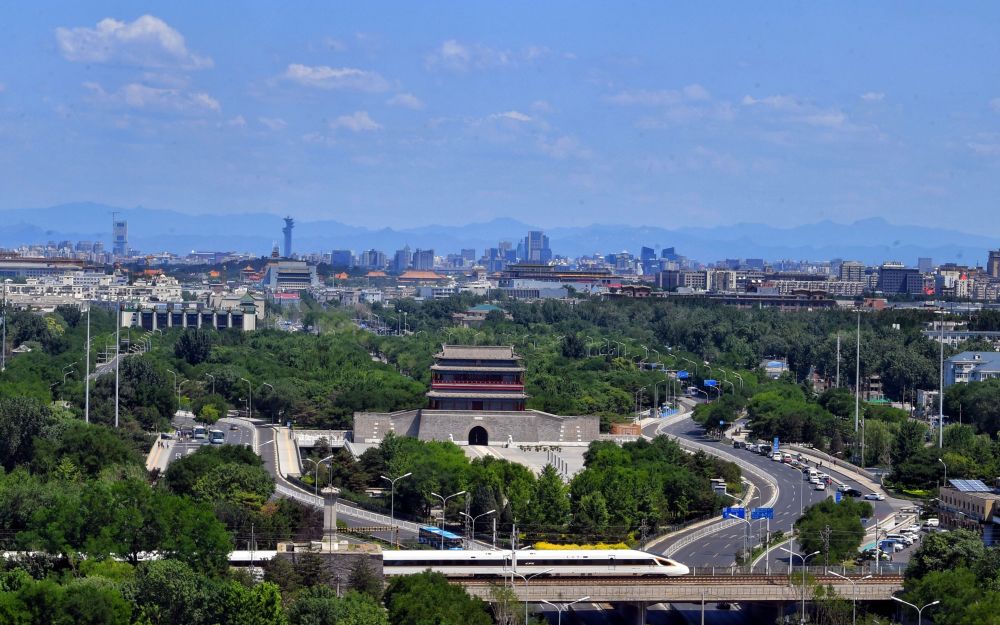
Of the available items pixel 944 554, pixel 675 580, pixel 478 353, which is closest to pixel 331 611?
pixel 675 580

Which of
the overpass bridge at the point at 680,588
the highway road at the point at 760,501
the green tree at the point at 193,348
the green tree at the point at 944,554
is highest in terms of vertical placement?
the green tree at the point at 193,348

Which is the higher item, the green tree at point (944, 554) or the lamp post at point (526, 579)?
the green tree at point (944, 554)

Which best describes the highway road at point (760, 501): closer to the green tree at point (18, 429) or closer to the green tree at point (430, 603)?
→ the green tree at point (430, 603)

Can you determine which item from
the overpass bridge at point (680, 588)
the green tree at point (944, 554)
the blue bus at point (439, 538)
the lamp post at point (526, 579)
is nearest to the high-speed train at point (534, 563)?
the lamp post at point (526, 579)

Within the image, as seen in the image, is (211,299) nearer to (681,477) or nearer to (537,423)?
(537,423)

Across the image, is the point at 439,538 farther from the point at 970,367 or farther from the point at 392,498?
the point at 970,367

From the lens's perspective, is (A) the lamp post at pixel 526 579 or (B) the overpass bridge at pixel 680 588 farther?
(B) the overpass bridge at pixel 680 588

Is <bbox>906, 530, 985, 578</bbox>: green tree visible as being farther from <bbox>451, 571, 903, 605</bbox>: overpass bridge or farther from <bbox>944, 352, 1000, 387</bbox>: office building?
<bbox>944, 352, 1000, 387</bbox>: office building

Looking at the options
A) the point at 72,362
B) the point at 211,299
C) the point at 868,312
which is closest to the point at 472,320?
the point at 211,299

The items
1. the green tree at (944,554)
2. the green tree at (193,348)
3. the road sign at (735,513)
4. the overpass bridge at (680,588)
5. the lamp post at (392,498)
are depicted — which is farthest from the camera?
the green tree at (193,348)
